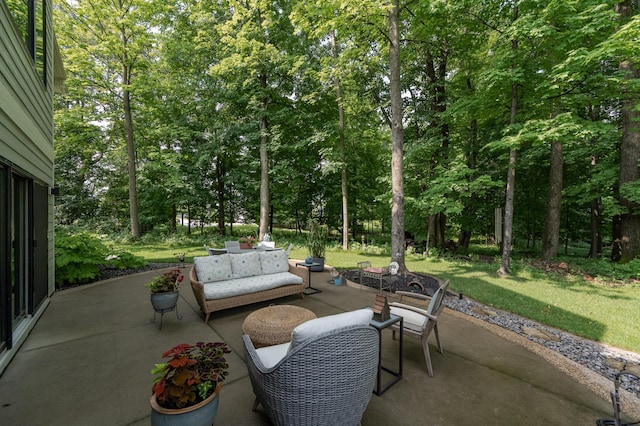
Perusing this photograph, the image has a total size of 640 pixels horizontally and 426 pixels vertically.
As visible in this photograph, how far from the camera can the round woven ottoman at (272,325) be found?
2.83 metres

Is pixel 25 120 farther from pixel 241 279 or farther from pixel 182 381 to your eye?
pixel 182 381

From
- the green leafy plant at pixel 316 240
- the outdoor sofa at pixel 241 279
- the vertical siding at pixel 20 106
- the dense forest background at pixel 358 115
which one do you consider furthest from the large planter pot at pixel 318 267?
the vertical siding at pixel 20 106

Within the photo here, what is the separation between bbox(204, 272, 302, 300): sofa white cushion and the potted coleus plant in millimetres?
2432

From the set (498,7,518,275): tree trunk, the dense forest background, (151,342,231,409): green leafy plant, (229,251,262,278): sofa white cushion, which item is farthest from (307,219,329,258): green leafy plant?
(151,342,231,409): green leafy plant

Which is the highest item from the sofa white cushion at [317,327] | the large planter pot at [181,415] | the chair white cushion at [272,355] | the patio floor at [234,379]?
the sofa white cushion at [317,327]

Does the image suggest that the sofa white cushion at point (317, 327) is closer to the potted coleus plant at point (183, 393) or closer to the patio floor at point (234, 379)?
the potted coleus plant at point (183, 393)

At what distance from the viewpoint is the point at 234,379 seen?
104 inches

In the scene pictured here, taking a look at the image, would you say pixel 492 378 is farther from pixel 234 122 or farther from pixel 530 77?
pixel 234 122

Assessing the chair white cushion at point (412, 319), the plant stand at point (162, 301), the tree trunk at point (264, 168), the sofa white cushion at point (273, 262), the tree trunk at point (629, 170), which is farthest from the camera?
the tree trunk at point (264, 168)

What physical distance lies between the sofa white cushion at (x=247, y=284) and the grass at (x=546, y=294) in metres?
3.10

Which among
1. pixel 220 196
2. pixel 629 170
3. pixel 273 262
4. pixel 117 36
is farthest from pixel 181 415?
pixel 117 36

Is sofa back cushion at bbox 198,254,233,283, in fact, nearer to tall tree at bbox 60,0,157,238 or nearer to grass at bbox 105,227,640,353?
grass at bbox 105,227,640,353

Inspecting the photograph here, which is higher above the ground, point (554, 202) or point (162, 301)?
point (554, 202)

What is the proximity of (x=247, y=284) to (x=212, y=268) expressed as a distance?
0.66 metres
